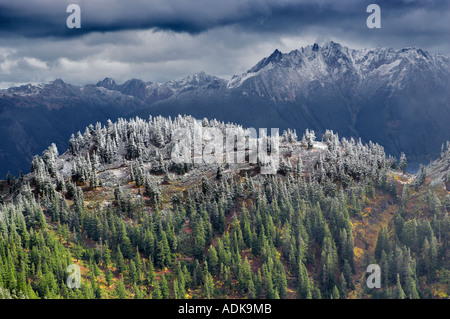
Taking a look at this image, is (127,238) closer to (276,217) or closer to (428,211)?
(276,217)

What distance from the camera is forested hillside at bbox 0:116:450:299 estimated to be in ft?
438

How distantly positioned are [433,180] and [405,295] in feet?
293

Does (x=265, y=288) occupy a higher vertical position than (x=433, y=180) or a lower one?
A: lower

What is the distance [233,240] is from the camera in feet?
519

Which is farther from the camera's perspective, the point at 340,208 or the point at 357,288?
the point at 340,208

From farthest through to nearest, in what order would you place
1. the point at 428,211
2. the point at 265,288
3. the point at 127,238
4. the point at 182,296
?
the point at 428,211
the point at 127,238
the point at 265,288
the point at 182,296

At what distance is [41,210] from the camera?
160000 mm

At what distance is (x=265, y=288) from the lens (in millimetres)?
140125

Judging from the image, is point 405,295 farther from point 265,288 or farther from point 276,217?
point 276,217

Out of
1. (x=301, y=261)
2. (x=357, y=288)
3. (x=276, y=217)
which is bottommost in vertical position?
(x=357, y=288)

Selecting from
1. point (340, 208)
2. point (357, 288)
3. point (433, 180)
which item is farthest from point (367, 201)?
point (357, 288)

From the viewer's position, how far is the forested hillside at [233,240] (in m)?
134

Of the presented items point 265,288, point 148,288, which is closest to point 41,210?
point 148,288
